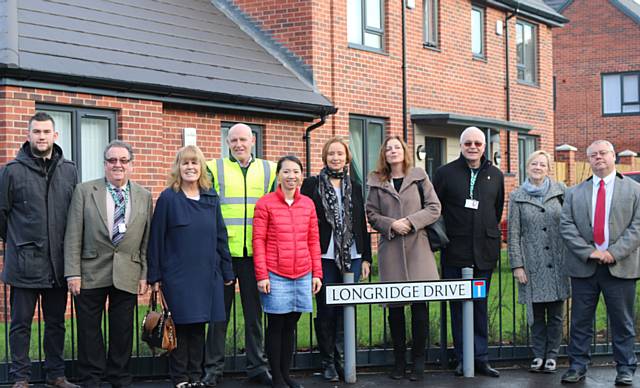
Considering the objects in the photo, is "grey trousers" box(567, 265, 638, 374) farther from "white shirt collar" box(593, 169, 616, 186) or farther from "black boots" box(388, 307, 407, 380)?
"black boots" box(388, 307, 407, 380)

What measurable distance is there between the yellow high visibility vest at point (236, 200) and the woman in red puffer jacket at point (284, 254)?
36cm

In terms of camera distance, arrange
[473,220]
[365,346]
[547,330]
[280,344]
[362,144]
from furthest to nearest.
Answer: [362,144]
[365,346]
[547,330]
[473,220]
[280,344]

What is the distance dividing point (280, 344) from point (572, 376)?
2569 millimetres

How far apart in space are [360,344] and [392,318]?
0.99 meters

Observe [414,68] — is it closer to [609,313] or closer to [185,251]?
[609,313]

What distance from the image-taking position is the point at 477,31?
21297mm

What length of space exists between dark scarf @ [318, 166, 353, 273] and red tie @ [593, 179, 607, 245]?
2.11 metres

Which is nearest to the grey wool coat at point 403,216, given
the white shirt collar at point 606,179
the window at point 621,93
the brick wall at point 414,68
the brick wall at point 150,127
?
the white shirt collar at point 606,179

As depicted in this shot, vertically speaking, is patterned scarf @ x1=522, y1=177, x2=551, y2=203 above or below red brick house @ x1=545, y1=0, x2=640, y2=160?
below

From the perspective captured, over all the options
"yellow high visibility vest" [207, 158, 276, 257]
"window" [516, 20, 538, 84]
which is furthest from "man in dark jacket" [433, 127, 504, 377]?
"window" [516, 20, 538, 84]

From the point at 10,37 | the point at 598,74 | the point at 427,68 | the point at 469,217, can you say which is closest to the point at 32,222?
the point at 469,217

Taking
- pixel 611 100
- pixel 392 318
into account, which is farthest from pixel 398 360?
pixel 611 100

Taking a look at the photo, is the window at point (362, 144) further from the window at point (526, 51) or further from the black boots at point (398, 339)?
the black boots at point (398, 339)

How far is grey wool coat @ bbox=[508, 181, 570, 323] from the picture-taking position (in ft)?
28.9
